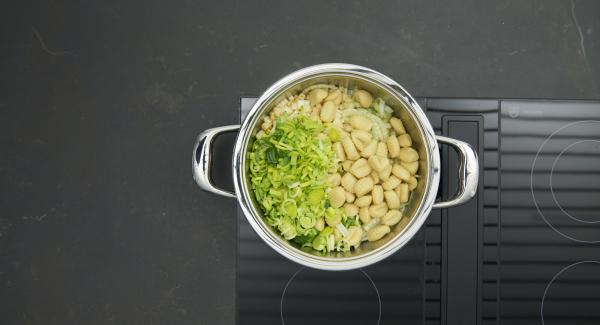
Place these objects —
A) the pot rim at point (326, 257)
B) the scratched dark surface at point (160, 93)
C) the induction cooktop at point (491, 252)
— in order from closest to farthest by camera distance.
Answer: the pot rim at point (326, 257) → the induction cooktop at point (491, 252) → the scratched dark surface at point (160, 93)

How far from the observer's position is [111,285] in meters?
1.09

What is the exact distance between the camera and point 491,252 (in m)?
0.93

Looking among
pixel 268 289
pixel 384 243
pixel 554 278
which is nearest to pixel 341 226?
pixel 384 243

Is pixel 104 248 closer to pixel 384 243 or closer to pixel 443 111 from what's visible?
pixel 384 243

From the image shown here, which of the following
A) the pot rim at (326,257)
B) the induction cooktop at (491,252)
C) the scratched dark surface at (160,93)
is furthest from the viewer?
the scratched dark surface at (160,93)

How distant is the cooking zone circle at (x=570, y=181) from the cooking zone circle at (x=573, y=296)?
6 cm

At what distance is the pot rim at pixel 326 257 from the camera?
75cm

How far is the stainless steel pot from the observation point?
2.48ft

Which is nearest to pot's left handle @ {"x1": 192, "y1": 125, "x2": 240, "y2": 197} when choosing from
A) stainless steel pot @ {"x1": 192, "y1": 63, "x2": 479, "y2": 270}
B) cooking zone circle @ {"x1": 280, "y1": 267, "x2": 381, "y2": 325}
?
stainless steel pot @ {"x1": 192, "y1": 63, "x2": 479, "y2": 270}

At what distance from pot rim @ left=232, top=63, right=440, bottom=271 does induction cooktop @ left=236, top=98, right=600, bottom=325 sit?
0.15 meters

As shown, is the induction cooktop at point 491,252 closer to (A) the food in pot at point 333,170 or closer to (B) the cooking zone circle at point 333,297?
(B) the cooking zone circle at point 333,297

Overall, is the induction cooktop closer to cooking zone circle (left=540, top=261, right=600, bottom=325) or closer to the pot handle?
cooking zone circle (left=540, top=261, right=600, bottom=325)

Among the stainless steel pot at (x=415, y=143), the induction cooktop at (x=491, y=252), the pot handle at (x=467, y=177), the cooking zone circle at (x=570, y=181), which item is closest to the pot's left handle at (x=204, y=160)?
the stainless steel pot at (x=415, y=143)

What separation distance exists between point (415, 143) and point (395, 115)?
0.06 metres
